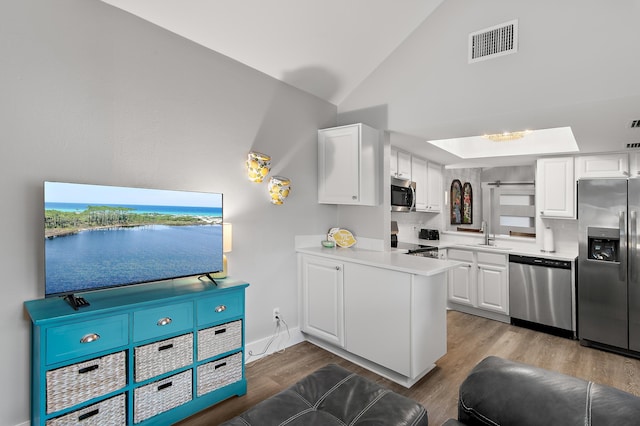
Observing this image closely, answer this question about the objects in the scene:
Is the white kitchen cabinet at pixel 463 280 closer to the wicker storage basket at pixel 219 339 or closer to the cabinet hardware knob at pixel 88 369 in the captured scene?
the wicker storage basket at pixel 219 339

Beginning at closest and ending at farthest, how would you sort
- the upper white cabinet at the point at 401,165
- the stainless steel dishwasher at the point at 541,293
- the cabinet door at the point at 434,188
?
the stainless steel dishwasher at the point at 541,293
the upper white cabinet at the point at 401,165
the cabinet door at the point at 434,188

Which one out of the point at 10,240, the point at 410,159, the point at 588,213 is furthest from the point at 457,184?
the point at 10,240

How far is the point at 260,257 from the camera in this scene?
3.01 metres

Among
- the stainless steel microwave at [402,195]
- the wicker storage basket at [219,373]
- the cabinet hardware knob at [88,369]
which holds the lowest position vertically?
the wicker storage basket at [219,373]

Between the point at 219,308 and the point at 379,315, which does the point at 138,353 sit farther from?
the point at 379,315

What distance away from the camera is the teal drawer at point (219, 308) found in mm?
2176

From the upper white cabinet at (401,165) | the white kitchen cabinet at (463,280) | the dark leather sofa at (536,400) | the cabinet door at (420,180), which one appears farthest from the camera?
the cabinet door at (420,180)

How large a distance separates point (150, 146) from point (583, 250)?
413 centimetres

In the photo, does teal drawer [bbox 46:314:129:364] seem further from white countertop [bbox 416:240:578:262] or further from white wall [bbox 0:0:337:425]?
white countertop [bbox 416:240:578:262]

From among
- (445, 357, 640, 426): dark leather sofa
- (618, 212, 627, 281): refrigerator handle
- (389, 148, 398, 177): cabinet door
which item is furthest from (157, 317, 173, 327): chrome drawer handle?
(618, 212, 627, 281): refrigerator handle

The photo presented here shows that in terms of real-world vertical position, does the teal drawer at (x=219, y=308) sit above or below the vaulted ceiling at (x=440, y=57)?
below

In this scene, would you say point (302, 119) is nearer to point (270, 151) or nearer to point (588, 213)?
point (270, 151)

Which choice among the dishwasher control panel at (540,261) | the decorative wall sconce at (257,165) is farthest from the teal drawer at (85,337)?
the dishwasher control panel at (540,261)

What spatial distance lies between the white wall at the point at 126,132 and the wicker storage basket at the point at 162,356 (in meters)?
0.62
